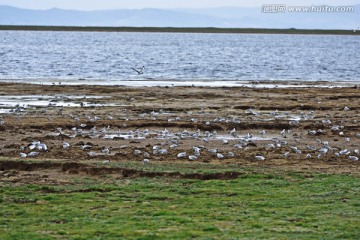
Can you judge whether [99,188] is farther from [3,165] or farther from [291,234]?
[291,234]

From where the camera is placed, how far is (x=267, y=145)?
66.7 ft

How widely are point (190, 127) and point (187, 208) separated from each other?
11854 millimetres

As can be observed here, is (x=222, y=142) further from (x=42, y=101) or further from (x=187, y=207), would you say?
(x=42, y=101)

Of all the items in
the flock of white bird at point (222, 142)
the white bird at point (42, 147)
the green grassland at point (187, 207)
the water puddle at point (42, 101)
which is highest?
the green grassland at point (187, 207)

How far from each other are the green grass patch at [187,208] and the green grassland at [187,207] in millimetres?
13

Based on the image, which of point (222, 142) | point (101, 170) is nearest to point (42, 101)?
point (222, 142)

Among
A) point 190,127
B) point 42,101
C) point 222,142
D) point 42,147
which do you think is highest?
point 42,147

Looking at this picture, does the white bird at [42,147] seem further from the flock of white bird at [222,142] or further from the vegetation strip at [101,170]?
the vegetation strip at [101,170]

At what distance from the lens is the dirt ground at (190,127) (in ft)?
59.9

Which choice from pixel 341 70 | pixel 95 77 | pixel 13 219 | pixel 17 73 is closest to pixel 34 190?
pixel 13 219

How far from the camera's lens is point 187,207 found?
12.4m

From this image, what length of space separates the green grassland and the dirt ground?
1708mm

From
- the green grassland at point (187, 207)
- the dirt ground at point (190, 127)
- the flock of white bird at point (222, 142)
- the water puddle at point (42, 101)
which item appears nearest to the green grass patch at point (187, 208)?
the green grassland at point (187, 207)

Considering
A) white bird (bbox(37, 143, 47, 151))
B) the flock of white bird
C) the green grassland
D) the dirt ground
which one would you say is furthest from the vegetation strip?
white bird (bbox(37, 143, 47, 151))
